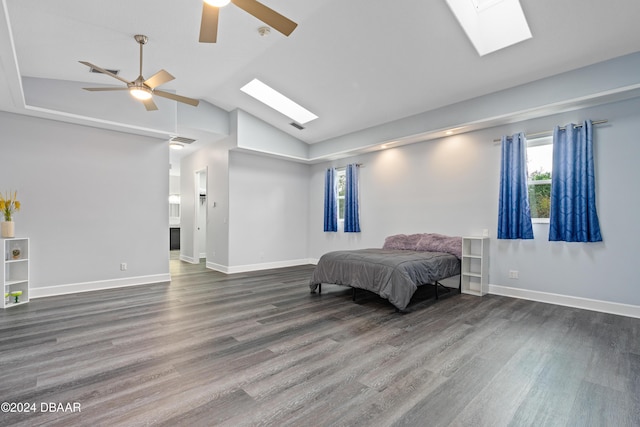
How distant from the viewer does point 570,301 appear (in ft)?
13.4

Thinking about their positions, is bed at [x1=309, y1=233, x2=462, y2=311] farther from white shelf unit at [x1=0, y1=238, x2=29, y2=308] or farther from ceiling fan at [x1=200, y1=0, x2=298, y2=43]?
white shelf unit at [x1=0, y1=238, x2=29, y2=308]

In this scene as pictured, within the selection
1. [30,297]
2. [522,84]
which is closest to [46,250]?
[30,297]

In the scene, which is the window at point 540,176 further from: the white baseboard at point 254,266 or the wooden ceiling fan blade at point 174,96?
the white baseboard at point 254,266

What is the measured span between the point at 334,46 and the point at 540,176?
3.43 metres

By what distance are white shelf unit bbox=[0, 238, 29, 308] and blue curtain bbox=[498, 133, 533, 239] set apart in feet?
21.9

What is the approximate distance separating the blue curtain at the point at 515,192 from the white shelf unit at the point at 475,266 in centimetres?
36

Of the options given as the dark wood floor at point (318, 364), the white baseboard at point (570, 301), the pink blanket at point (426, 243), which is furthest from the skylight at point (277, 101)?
A: the white baseboard at point (570, 301)

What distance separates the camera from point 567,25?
10.8ft

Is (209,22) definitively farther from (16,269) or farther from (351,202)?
(351,202)

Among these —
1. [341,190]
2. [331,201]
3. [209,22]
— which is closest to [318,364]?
[209,22]

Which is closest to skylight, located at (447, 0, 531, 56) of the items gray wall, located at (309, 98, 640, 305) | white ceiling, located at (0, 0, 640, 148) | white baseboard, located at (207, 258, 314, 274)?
white ceiling, located at (0, 0, 640, 148)

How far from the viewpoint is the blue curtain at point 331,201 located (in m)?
7.23

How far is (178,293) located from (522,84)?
5.78 metres

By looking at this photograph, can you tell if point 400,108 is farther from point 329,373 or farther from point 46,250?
point 46,250
